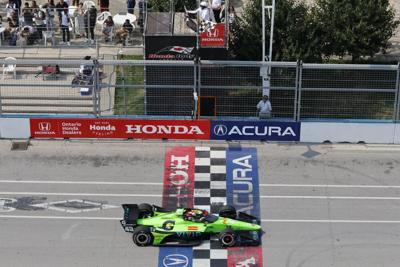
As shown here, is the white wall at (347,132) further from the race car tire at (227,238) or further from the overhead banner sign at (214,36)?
the race car tire at (227,238)

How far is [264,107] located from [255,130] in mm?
642

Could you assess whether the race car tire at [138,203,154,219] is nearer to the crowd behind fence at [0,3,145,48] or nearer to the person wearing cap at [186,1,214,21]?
the person wearing cap at [186,1,214,21]

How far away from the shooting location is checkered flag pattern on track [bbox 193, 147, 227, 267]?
49.8 feet

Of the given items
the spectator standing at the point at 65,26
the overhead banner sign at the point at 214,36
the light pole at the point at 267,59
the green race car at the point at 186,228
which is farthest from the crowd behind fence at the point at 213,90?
the green race car at the point at 186,228

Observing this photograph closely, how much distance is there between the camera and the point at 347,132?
67.6ft

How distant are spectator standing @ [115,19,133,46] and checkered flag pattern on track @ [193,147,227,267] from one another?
7150mm

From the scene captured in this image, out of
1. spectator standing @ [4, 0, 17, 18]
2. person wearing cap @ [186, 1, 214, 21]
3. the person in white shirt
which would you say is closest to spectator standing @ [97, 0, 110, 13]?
spectator standing @ [4, 0, 17, 18]

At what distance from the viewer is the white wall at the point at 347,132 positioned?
20.5m

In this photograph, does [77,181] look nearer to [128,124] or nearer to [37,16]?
[128,124]

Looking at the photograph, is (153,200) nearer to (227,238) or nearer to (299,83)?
(227,238)

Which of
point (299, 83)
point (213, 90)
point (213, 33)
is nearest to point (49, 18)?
point (213, 33)

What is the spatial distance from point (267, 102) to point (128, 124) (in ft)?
11.9

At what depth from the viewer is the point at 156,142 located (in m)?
20.6

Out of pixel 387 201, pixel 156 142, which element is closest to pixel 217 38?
pixel 156 142
